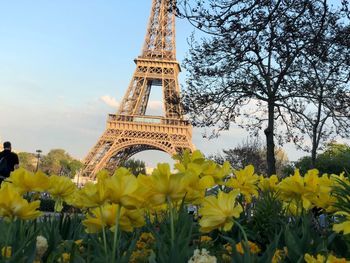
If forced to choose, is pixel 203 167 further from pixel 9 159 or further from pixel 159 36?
pixel 159 36

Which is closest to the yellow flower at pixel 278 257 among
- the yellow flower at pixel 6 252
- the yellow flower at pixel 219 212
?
the yellow flower at pixel 219 212

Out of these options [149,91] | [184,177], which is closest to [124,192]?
[184,177]

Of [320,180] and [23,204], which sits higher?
[320,180]

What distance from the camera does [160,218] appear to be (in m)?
2.78

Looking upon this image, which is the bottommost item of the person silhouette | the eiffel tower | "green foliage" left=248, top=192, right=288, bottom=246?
"green foliage" left=248, top=192, right=288, bottom=246

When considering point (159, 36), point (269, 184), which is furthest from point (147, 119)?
point (269, 184)

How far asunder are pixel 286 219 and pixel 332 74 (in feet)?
46.7

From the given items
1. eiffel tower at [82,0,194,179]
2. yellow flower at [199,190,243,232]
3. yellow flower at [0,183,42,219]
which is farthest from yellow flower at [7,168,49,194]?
eiffel tower at [82,0,194,179]

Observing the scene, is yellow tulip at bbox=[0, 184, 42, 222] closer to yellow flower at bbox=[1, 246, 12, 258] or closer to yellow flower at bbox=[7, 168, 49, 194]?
yellow flower at bbox=[1, 246, 12, 258]

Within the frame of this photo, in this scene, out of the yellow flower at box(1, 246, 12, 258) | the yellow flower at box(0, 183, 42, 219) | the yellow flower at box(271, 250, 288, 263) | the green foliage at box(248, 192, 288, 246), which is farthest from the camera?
the green foliage at box(248, 192, 288, 246)

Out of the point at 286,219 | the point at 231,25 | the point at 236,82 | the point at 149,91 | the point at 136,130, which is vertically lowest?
the point at 286,219

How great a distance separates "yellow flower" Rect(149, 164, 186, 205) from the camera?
170 centimetres

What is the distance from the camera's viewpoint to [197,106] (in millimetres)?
16266

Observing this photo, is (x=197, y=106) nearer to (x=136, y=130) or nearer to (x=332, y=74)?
(x=332, y=74)
